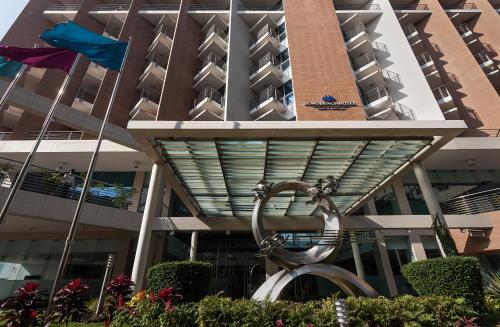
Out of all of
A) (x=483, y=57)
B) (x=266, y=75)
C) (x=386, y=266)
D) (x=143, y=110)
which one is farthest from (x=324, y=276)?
(x=483, y=57)

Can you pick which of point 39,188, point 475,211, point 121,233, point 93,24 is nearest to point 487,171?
point 475,211

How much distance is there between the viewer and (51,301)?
20.2ft

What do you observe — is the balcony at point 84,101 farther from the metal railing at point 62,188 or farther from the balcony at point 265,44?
the balcony at point 265,44

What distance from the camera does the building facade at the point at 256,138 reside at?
35.2 feet

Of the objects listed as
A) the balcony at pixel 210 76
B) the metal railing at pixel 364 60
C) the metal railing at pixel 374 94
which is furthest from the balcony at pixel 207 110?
the metal railing at pixel 364 60

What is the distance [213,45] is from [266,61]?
5.96 m

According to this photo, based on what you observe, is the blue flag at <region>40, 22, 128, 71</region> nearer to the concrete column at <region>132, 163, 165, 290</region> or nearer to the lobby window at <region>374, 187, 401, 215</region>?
the concrete column at <region>132, 163, 165, 290</region>

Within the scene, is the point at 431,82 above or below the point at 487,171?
above

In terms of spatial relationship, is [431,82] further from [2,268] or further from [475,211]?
[2,268]

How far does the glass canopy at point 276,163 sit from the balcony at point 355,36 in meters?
18.5

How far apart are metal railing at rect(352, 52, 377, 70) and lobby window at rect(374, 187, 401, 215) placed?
41.6 feet

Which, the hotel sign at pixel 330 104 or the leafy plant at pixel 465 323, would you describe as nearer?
the leafy plant at pixel 465 323

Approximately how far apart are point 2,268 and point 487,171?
117ft

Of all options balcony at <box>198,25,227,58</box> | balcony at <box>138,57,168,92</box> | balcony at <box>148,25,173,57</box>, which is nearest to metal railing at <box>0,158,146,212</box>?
balcony at <box>138,57,168,92</box>
